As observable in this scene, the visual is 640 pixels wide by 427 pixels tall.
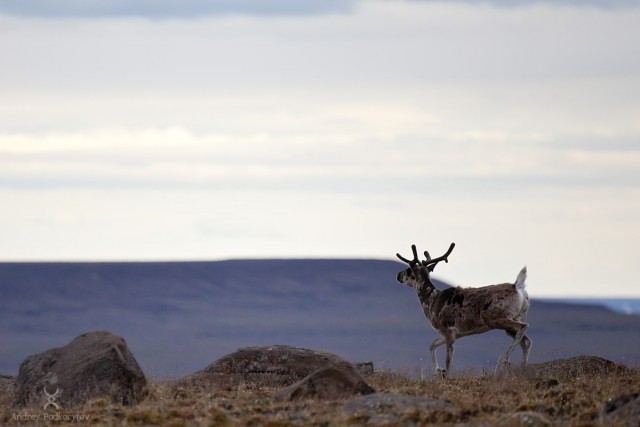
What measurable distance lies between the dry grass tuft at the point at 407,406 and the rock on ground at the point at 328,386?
17.4 inches

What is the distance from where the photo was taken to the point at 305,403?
2092 centimetres

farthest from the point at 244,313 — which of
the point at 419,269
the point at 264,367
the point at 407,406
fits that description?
the point at 407,406

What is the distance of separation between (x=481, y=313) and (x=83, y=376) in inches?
329

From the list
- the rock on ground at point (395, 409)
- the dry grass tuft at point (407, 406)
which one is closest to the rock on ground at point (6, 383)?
the dry grass tuft at point (407, 406)

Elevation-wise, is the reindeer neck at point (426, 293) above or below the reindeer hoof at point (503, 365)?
above

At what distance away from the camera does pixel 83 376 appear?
75.0ft

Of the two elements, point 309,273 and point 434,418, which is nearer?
point 434,418

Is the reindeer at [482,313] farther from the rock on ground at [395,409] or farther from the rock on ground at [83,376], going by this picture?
the rock on ground at [83,376]

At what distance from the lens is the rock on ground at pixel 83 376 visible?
74.1 ft

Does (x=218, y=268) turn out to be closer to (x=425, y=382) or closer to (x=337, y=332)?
(x=337, y=332)

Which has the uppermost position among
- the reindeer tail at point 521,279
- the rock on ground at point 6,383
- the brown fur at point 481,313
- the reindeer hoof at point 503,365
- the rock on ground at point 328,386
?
the reindeer tail at point 521,279

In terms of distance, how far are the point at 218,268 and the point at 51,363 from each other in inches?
5159

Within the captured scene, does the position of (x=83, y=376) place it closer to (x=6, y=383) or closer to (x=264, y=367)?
(x=264, y=367)

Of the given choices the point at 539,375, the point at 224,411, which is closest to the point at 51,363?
the point at 224,411
